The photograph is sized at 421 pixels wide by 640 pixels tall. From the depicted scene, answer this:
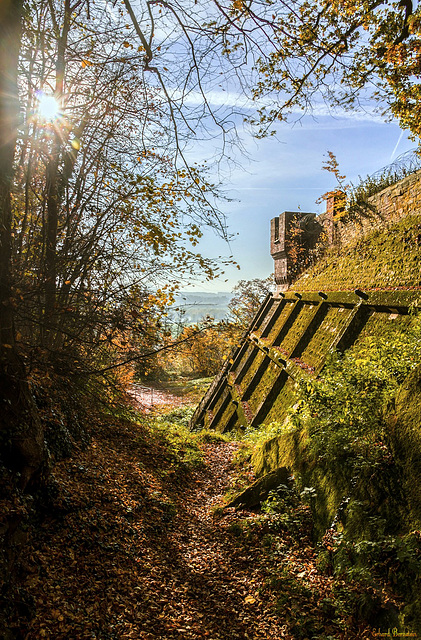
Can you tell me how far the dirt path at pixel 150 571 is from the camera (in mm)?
3129

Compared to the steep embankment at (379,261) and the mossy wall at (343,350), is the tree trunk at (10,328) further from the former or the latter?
the steep embankment at (379,261)

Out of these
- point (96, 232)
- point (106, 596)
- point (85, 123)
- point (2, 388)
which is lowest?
point (106, 596)

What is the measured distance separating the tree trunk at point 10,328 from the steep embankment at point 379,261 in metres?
6.15

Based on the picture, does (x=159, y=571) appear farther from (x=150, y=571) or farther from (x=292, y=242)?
(x=292, y=242)

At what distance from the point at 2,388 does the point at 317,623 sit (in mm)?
3666

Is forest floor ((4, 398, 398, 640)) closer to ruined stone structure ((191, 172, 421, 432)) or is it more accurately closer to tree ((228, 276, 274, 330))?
ruined stone structure ((191, 172, 421, 432))

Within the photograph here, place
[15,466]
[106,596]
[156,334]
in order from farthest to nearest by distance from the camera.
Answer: [156,334], [15,466], [106,596]

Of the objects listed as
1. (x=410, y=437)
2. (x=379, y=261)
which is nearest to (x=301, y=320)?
(x=379, y=261)

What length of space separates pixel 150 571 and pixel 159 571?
0.12 metres

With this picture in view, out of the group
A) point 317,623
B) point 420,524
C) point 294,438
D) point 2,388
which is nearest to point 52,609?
point 2,388

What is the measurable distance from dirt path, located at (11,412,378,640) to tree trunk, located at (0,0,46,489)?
2.36 feet

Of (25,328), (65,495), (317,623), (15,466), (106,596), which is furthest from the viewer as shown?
(25,328)

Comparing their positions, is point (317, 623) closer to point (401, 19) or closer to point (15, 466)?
point (15, 466)

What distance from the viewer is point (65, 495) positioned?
4.37 meters
